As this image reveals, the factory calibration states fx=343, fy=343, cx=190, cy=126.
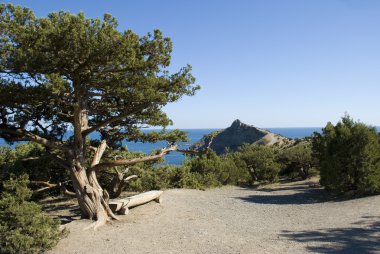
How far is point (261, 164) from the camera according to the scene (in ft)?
96.2

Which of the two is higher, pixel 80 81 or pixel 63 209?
pixel 80 81

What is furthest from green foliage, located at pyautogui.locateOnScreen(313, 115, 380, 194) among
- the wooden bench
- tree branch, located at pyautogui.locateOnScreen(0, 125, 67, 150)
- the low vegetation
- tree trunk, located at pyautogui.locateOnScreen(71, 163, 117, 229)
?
tree branch, located at pyautogui.locateOnScreen(0, 125, 67, 150)

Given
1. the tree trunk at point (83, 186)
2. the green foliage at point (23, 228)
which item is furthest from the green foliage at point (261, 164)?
the green foliage at point (23, 228)

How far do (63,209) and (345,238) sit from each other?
1176cm

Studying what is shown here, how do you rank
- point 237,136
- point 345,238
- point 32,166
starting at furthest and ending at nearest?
1. point 237,136
2. point 32,166
3. point 345,238

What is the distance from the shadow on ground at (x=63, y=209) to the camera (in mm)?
13558

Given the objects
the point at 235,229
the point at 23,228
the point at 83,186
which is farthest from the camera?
the point at 83,186

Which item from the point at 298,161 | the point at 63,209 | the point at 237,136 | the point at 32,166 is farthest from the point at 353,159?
the point at 237,136

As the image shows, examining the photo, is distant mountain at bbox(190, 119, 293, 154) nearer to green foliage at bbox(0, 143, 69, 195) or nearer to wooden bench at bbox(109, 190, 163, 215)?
green foliage at bbox(0, 143, 69, 195)

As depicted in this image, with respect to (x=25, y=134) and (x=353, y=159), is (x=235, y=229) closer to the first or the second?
(x=25, y=134)

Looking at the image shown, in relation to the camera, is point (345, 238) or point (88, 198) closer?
point (345, 238)

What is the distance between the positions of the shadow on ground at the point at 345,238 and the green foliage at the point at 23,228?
657 centimetres

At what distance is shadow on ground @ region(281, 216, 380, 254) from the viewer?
832 cm

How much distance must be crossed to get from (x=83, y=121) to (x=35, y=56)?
→ 3.74 metres
